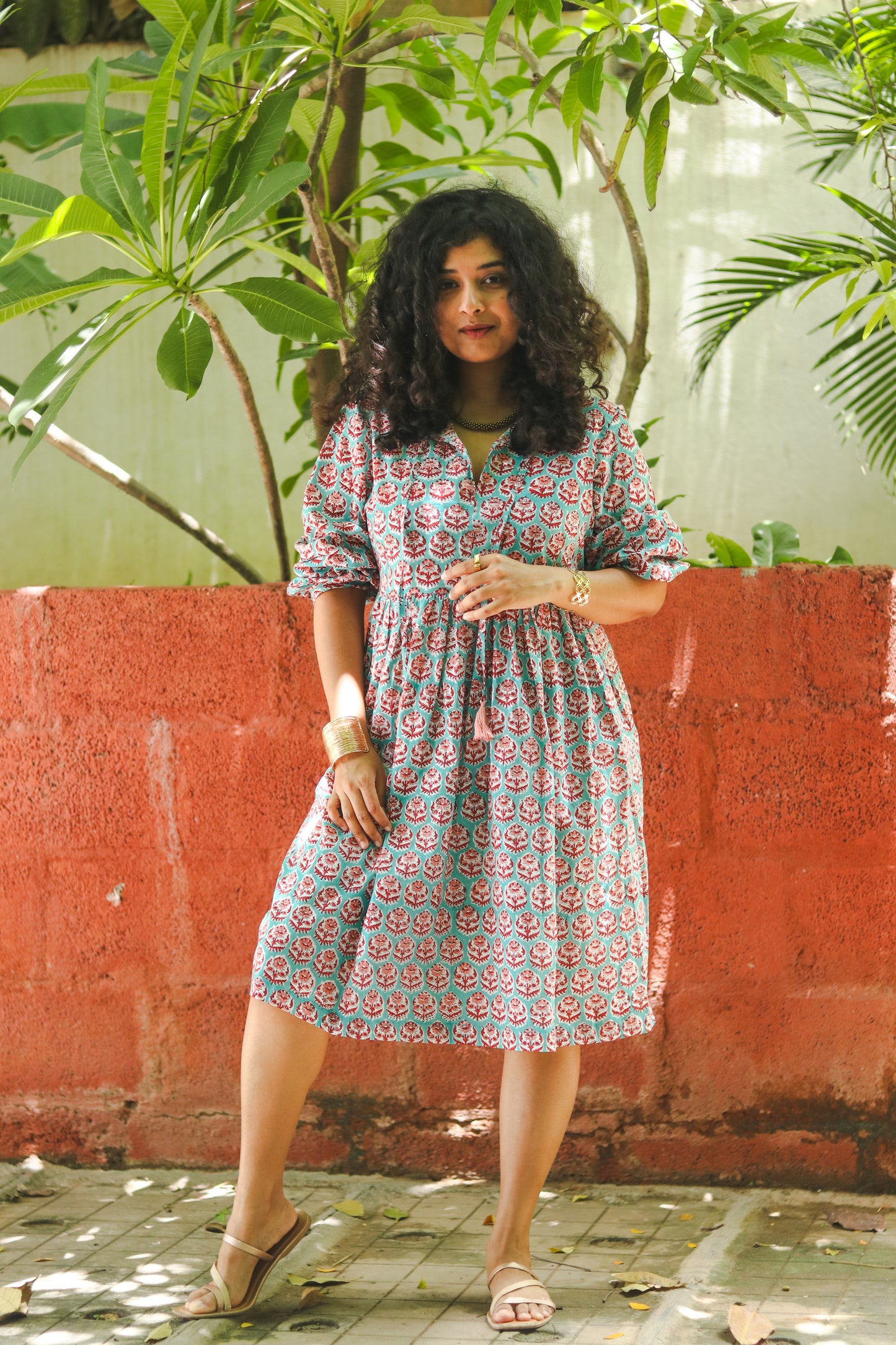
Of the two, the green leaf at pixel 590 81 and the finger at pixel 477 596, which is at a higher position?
the green leaf at pixel 590 81

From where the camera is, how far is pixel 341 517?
2.43m

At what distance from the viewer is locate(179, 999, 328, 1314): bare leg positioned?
7.38ft

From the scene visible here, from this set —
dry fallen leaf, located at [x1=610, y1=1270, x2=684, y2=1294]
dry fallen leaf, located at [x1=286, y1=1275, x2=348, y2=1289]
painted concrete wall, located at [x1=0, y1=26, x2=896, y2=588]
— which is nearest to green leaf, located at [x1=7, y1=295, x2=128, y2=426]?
dry fallen leaf, located at [x1=286, y1=1275, x2=348, y2=1289]

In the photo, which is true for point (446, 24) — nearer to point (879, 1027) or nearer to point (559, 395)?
point (559, 395)

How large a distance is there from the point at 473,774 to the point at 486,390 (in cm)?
68

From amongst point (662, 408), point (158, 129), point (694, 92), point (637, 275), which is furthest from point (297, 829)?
point (662, 408)

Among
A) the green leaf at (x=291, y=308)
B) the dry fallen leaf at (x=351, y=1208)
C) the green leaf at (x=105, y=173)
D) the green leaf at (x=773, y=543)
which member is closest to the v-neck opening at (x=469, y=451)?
the green leaf at (x=291, y=308)

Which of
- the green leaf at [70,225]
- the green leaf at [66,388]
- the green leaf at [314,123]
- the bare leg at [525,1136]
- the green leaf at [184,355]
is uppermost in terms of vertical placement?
the green leaf at [314,123]

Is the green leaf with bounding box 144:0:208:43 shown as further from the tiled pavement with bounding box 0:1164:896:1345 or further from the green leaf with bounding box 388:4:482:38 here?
the tiled pavement with bounding box 0:1164:896:1345

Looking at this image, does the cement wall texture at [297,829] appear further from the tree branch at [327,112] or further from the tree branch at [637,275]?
the tree branch at [327,112]

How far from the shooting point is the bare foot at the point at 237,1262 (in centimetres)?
226

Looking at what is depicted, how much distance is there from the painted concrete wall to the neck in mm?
2005

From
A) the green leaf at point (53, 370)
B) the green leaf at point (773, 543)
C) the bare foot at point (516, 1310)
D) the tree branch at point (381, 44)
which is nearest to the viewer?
the green leaf at point (53, 370)

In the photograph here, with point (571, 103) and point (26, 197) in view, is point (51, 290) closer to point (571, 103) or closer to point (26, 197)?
point (26, 197)
